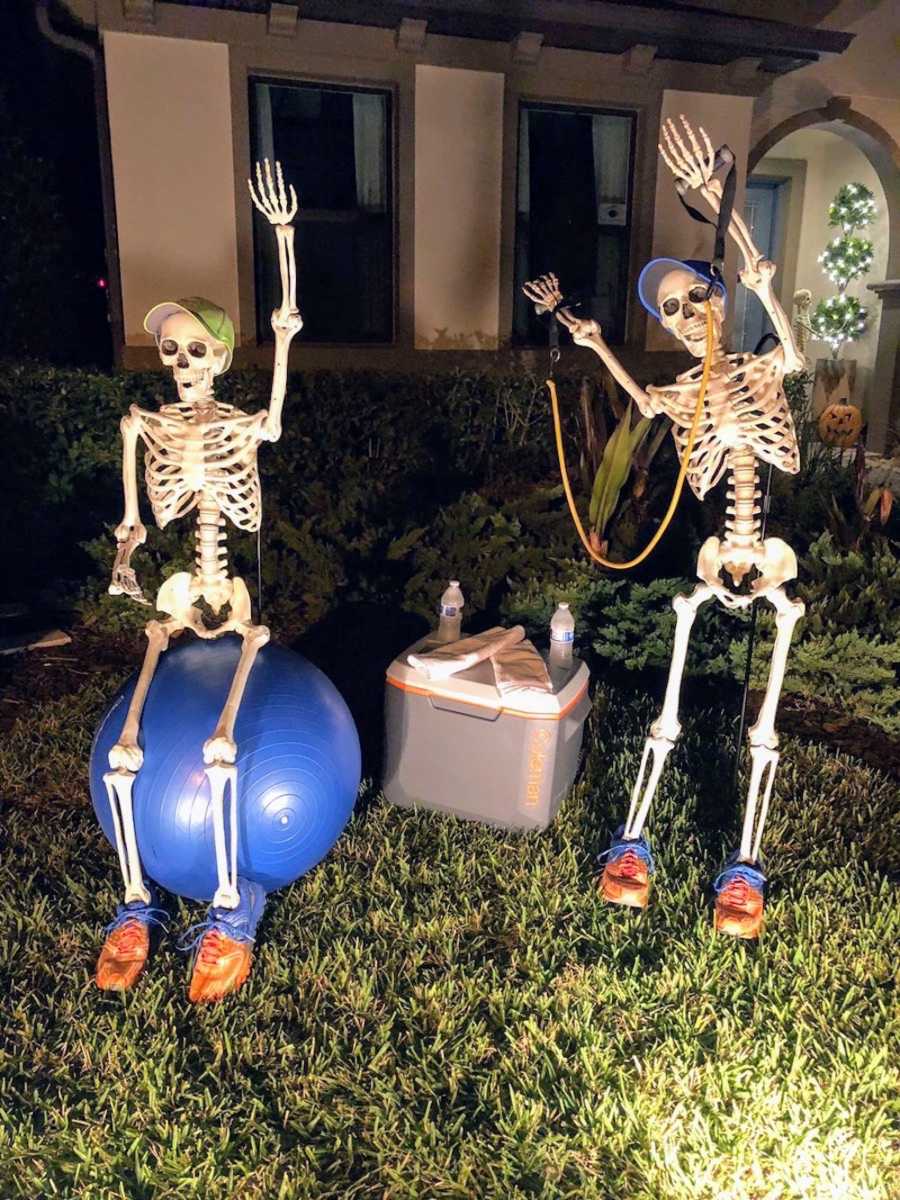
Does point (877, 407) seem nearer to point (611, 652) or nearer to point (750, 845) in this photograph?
point (611, 652)

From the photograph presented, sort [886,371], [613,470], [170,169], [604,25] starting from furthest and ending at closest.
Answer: [886,371], [604,25], [170,169], [613,470]

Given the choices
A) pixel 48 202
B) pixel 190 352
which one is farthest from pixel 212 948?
pixel 48 202

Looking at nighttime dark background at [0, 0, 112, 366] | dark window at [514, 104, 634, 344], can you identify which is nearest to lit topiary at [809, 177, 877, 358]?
dark window at [514, 104, 634, 344]

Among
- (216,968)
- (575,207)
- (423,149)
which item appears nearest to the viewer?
(216,968)

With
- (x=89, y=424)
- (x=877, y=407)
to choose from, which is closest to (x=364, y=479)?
(x=89, y=424)

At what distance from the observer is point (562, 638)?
3.96 metres

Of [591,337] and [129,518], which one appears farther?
[591,337]

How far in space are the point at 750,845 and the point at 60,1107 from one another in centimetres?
234

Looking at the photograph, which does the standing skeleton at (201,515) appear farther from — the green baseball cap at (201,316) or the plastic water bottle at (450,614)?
the plastic water bottle at (450,614)

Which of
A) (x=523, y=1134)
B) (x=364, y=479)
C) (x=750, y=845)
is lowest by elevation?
(x=523, y=1134)

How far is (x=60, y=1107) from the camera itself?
2.60 metres

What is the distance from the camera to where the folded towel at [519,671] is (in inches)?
146

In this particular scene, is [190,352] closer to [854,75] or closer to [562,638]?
[562,638]

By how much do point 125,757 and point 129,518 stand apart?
76 centimetres
